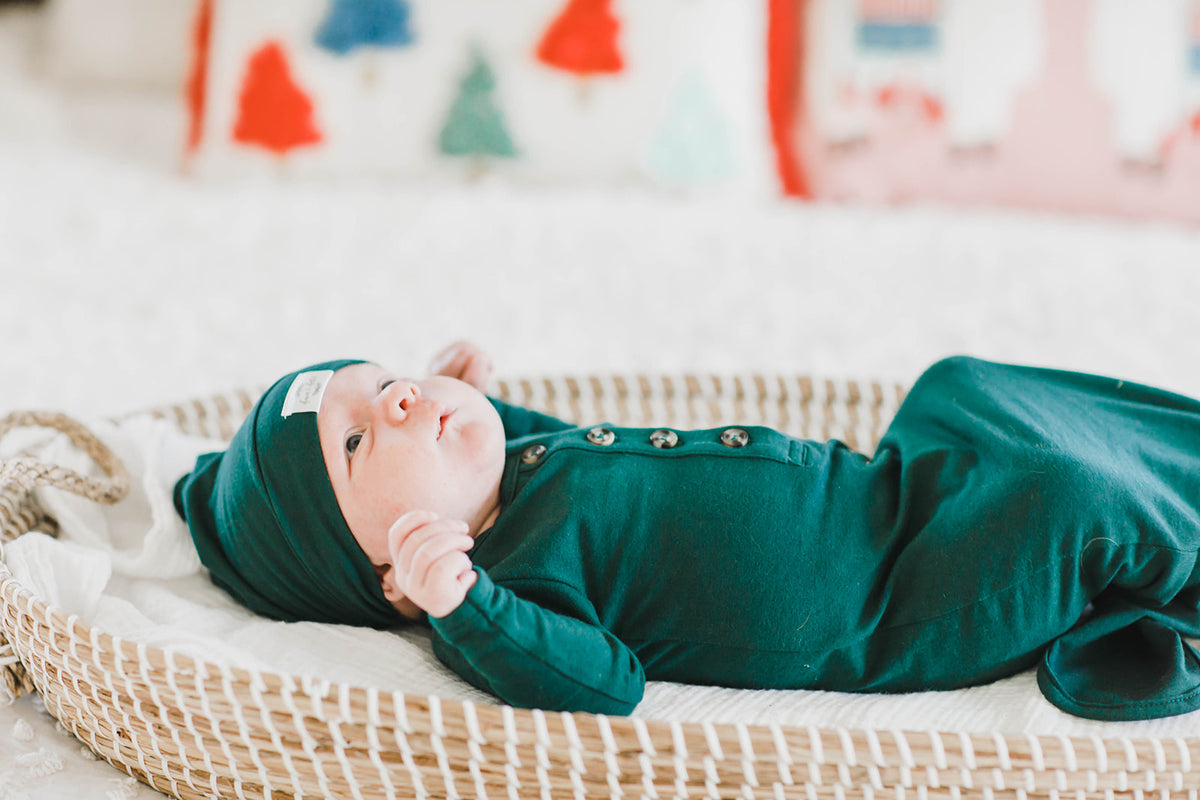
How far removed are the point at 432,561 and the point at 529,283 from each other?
104 cm

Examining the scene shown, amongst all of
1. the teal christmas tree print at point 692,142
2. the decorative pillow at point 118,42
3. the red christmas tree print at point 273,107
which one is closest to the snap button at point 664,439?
the teal christmas tree print at point 692,142

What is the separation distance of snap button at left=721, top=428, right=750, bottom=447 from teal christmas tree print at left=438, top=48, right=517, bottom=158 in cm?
116

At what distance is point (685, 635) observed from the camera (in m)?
0.82

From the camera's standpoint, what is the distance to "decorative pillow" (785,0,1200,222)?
1882 mm

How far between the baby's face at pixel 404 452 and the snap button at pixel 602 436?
0.07m

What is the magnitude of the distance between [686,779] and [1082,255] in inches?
53.9

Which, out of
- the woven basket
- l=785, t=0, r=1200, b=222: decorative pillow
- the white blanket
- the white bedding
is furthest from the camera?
l=785, t=0, r=1200, b=222: decorative pillow

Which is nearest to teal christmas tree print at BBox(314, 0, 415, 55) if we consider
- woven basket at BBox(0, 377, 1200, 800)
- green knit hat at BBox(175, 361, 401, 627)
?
green knit hat at BBox(175, 361, 401, 627)

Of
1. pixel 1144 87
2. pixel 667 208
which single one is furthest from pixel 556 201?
pixel 1144 87

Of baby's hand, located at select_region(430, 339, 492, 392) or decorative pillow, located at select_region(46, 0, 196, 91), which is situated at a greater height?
decorative pillow, located at select_region(46, 0, 196, 91)

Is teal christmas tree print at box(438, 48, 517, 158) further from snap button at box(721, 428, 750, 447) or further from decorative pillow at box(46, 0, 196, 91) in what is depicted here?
snap button at box(721, 428, 750, 447)

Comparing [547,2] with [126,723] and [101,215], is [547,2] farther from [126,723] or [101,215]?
[126,723]

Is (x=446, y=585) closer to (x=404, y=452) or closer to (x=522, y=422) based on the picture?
(x=404, y=452)

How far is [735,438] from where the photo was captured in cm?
89
